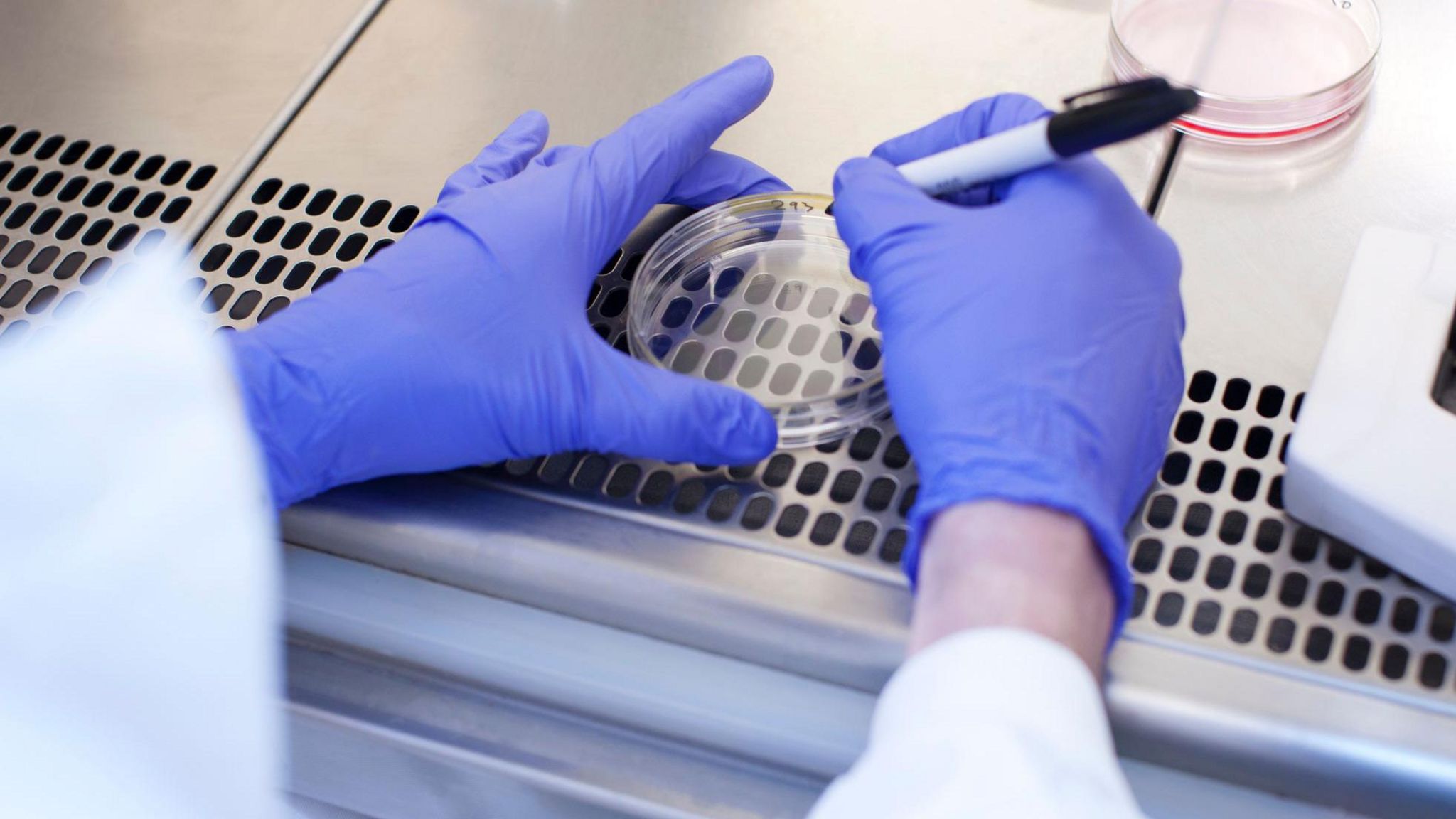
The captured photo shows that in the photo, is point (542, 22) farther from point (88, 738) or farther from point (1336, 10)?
point (88, 738)

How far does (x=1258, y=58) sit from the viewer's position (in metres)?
1.12

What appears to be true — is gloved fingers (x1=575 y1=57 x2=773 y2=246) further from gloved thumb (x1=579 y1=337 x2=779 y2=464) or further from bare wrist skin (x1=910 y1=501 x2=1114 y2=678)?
bare wrist skin (x1=910 y1=501 x2=1114 y2=678)

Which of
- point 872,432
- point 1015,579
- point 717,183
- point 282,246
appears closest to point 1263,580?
point 1015,579

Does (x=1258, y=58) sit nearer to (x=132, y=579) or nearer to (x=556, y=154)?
(x=556, y=154)

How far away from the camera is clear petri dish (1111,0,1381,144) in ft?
3.47

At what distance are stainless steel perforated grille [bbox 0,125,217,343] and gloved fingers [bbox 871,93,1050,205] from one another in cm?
67

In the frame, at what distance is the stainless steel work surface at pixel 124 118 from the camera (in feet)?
3.65

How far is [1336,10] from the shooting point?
114 centimetres

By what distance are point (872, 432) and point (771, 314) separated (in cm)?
14

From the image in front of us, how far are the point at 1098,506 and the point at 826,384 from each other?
0.80 ft

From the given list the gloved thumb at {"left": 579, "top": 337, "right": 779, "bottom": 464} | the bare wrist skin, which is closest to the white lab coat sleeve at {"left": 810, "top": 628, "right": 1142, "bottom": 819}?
the bare wrist skin

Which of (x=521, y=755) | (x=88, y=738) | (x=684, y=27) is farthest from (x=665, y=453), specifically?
(x=684, y=27)

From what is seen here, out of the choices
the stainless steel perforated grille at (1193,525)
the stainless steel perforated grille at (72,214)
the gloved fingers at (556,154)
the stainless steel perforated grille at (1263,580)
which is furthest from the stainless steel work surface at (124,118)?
the stainless steel perforated grille at (1263,580)

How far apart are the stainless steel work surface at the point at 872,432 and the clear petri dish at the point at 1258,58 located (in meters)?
0.03
